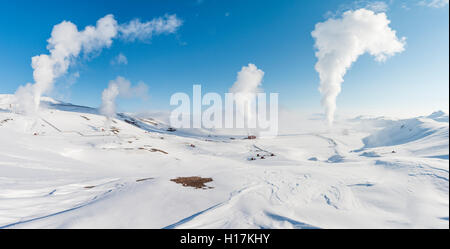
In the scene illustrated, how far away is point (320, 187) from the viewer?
11.4m

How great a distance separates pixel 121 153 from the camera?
29.9 metres

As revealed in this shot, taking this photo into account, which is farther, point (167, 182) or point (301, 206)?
point (167, 182)

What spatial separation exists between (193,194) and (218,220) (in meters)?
3.96

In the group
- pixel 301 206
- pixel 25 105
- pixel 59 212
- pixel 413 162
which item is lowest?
pixel 59 212

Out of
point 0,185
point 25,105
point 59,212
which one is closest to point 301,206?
point 59,212

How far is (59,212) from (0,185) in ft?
28.0
